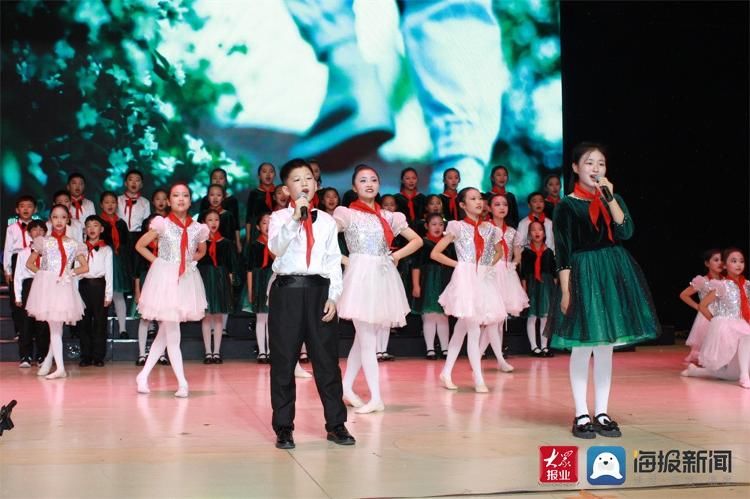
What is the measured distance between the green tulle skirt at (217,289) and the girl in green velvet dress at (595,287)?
13.7ft

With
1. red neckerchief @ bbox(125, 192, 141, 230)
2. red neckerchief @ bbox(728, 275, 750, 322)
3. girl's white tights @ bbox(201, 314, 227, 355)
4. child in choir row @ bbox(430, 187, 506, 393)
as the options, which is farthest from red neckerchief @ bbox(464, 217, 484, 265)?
red neckerchief @ bbox(125, 192, 141, 230)

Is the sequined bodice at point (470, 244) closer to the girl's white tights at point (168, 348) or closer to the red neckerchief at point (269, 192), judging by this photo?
the girl's white tights at point (168, 348)

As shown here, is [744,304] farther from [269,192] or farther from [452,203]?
[269,192]

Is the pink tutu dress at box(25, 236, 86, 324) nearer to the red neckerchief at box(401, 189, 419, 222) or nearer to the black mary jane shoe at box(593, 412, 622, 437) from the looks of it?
the red neckerchief at box(401, 189, 419, 222)

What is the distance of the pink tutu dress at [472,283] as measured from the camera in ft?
22.2

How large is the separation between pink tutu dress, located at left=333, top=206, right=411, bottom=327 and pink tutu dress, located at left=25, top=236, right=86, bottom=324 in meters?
2.77

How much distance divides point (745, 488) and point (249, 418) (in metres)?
2.69

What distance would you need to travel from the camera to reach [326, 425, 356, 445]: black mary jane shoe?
4.75m

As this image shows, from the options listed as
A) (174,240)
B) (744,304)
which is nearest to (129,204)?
(174,240)

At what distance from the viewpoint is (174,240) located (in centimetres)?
675

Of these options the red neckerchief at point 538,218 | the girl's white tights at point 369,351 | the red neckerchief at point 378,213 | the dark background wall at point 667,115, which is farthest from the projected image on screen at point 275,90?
the girl's white tights at point 369,351

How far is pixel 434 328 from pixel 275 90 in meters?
3.39

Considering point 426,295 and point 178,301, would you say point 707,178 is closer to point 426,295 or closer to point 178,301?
point 426,295

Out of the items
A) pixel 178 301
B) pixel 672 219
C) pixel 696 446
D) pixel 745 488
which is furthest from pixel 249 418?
pixel 672 219
